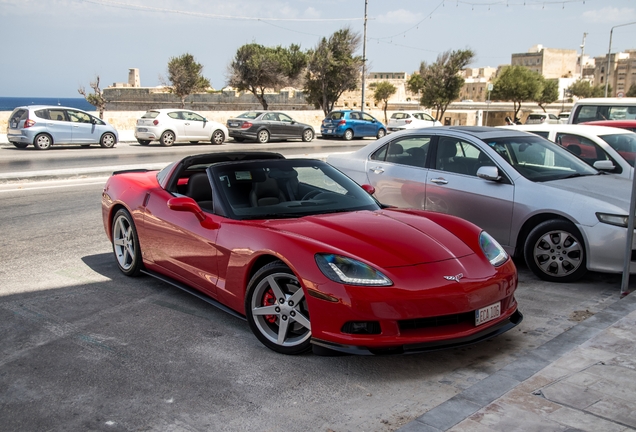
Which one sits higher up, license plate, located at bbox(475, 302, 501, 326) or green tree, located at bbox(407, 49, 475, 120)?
green tree, located at bbox(407, 49, 475, 120)

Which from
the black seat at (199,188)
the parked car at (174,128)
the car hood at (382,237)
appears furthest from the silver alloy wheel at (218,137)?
the car hood at (382,237)

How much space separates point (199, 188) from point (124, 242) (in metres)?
1.11

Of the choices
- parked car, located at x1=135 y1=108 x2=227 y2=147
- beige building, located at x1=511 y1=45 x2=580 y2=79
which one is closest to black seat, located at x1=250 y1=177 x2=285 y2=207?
parked car, located at x1=135 y1=108 x2=227 y2=147

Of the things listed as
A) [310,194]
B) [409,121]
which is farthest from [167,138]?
[310,194]

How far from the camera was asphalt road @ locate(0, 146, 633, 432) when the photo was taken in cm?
329

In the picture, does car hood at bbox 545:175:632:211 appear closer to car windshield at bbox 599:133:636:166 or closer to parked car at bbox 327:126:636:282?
parked car at bbox 327:126:636:282

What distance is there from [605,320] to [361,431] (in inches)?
99.7

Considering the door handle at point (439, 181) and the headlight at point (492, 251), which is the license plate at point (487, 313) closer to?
the headlight at point (492, 251)

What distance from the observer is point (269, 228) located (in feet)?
14.1

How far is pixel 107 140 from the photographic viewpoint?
23359 mm

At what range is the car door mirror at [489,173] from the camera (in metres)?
6.35

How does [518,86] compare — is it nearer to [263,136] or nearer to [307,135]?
[307,135]

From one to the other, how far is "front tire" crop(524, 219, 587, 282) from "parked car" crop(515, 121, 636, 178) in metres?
2.87

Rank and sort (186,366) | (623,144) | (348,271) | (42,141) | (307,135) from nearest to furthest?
(348,271) → (186,366) → (623,144) → (42,141) → (307,135)
